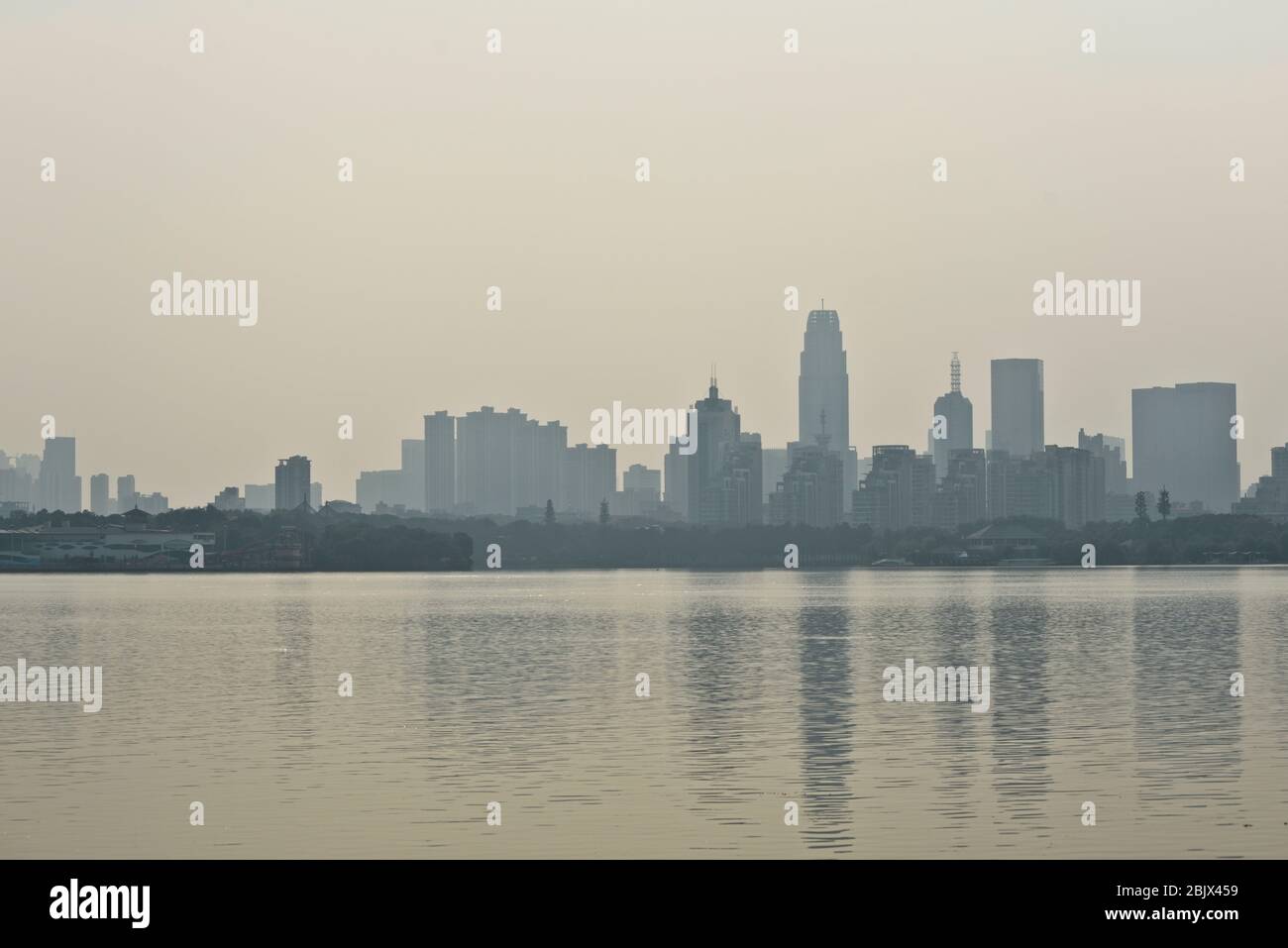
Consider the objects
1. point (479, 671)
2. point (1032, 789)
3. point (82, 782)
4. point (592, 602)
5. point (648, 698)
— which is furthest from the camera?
point (592, 602)

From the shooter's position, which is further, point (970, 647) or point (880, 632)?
point (880, 632)

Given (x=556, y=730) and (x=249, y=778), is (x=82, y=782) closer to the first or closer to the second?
(x=249, y=778)

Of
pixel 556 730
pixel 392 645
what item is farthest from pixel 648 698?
pixel 392 645

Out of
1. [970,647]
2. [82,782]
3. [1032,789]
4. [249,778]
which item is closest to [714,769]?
[1032,789]

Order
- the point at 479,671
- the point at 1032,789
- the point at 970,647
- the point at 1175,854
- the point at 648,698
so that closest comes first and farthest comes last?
1. the point at 1175,854
2. the point at 1032,789
3. the point at 648,698
4. the point at 479,671
5. the point at 970,647
